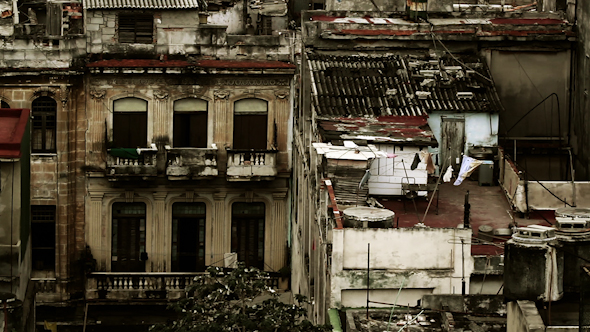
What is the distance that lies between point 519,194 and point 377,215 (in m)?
6.78

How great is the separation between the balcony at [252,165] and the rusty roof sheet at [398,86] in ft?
35.6

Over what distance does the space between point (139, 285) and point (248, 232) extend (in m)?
5.23

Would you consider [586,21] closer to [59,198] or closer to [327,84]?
[327,84]

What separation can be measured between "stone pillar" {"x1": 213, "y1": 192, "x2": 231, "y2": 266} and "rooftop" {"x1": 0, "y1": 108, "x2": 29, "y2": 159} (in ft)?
75.3

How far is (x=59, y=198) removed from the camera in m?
62.0

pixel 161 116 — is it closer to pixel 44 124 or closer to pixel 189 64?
pixel 189 64

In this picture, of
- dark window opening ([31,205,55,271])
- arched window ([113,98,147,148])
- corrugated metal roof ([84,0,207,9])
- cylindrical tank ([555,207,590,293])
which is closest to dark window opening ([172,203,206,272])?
arched window ([113,98,147,148])

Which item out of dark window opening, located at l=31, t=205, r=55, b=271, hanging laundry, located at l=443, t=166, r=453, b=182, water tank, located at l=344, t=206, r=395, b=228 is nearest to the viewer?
water tank, located at l=344, t=206, r=395, b=228

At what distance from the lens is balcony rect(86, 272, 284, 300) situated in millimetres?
61438

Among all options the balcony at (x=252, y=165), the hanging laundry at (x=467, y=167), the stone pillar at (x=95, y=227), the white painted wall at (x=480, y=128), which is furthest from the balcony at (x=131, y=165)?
the hanging laundry at (x=467, y=167)

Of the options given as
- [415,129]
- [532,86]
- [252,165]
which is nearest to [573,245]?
[415,129]

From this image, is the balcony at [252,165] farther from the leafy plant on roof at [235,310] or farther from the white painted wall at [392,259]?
the white painted wall at [392,259]

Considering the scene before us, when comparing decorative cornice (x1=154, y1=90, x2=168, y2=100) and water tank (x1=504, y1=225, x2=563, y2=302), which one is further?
decorative cornice (x1=154, y1=90, x2=168, y2=100)

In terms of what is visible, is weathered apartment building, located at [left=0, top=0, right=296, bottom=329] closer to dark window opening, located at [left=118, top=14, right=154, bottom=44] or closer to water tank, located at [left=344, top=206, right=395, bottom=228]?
dark window opening, located at [left=118, top=14, right=154, bottom=44]
